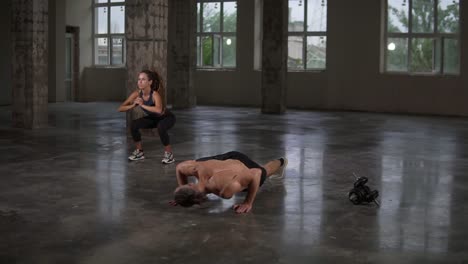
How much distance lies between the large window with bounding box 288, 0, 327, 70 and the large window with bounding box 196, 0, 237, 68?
222cm

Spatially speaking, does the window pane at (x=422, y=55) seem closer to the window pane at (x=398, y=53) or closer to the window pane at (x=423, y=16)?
the window pane at (x=398, y=53)

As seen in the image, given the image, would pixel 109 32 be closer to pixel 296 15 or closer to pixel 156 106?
pixel 296 15

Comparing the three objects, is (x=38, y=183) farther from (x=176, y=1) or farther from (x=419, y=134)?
(x=176, y=1)

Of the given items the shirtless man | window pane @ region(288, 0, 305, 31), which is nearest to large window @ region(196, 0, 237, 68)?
window pane @ region(288, 0, 305, 31)

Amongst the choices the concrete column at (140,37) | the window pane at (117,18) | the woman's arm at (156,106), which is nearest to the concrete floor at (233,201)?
the woman's arm at (156,106)

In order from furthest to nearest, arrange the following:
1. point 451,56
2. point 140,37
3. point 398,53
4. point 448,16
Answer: point 398,53 < point 451,56 < point 448,16 < point 140,37

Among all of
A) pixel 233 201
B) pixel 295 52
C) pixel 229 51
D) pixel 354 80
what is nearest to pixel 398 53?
pixel 354 80

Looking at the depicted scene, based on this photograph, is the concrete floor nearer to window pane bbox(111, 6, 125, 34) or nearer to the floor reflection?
the floor reflection

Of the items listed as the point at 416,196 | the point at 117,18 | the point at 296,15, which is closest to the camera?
the point at 416,196

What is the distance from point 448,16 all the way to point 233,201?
16.0 meters

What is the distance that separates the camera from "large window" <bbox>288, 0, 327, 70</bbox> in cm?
2353

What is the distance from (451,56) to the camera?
21297mm

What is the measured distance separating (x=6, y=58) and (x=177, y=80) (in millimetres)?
5947

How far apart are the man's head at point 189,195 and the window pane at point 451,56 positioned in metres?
16.4
